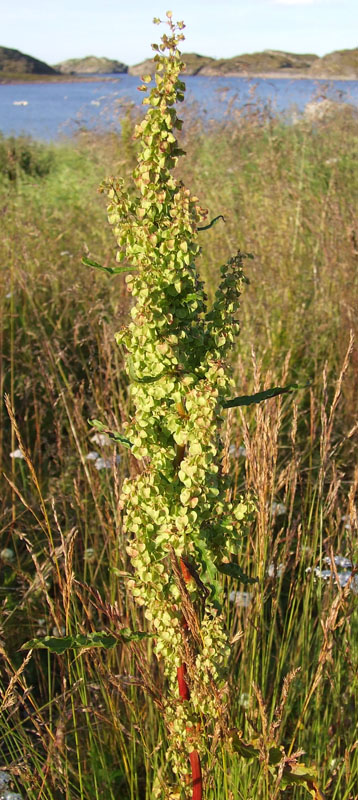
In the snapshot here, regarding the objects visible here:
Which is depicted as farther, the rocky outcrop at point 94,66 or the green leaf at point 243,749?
the rocky outcrop at point 94,66

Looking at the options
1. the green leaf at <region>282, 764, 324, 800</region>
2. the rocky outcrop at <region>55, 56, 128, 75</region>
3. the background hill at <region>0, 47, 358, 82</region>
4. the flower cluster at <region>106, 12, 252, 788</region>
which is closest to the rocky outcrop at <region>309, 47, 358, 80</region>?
the background hill at <region>0, 47, 358, 82</region>

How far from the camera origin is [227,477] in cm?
115

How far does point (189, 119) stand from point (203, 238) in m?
2.49

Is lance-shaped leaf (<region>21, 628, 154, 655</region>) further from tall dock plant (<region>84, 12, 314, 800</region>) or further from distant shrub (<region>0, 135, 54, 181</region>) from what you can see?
distant shrub (<region>0, 135, 54, 181</region>)

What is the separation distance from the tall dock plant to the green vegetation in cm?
7

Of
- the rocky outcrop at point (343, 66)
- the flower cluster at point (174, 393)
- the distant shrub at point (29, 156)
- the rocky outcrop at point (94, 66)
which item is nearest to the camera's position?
the flower cluster at point (174, 393)

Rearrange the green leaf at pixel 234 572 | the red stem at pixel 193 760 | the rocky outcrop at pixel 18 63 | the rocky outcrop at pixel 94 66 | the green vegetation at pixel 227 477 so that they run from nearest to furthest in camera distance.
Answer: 1. the green leaf at pixel 234 572
2. the red stem at pixel 193 760
3. the green vegetation at pixel 227 477
4. the rocky outcrop at pixel 18 63
5. the rocky outcrop at pixel 94 66

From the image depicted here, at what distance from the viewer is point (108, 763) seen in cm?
182

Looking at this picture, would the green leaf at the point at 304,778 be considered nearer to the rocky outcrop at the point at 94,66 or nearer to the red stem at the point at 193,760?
the red stem at the point at 193,760

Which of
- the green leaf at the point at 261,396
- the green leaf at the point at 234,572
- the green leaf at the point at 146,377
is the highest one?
the green leaf at the point at 146,377

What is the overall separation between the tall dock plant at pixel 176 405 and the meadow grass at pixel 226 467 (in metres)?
0.10

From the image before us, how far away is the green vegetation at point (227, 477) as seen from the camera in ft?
4.85

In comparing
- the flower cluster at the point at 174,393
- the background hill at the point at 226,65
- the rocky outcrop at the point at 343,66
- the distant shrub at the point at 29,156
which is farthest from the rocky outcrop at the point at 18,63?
the flower cluster at the point at 174,393

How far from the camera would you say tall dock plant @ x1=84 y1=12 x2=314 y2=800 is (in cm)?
100
